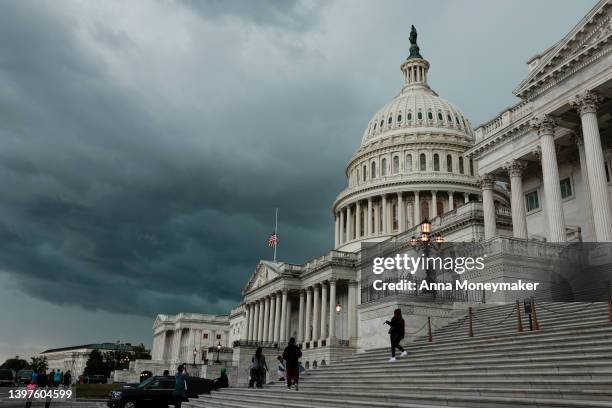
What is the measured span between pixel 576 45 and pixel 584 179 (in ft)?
26.3

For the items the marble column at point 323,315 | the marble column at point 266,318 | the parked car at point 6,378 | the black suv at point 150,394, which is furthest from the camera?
the marble column at point 266,318

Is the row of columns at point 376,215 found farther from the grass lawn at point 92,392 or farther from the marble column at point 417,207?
the grass lawn at point 92,392

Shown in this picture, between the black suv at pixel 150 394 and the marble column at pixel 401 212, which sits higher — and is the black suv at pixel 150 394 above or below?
below

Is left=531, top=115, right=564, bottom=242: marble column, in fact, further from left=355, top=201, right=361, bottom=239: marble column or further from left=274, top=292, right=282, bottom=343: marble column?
left=355, top=201, right=361, bottom=239: marble column

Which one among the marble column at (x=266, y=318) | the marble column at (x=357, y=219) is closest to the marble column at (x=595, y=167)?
the marble column at (x=357, y=219)

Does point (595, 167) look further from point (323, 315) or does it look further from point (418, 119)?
point (418, 119)

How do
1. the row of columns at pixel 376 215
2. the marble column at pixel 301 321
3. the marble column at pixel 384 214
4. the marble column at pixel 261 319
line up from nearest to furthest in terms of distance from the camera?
1. the marble column at pixel 301 321
2. the row of columns at pixel 376 215
3. the marble column at pixel 384 214
4. the marble column at pixel 261 319

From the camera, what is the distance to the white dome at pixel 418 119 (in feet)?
301

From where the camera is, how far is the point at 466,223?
163ft

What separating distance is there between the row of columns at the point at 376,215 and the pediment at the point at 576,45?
46.2 metres

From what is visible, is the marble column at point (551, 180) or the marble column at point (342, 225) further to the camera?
the marble column at point (342, 225)

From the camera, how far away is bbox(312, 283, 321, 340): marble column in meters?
67.4

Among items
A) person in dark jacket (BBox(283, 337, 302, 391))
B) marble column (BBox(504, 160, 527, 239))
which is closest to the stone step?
person in dark jacket (BBox(283, 337, 302, 391))

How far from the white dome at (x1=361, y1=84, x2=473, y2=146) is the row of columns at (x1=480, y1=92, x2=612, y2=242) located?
57.9m
